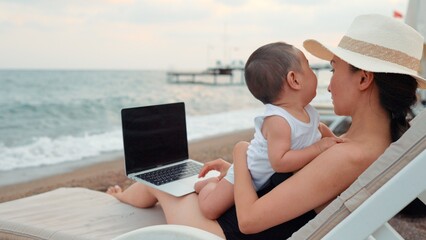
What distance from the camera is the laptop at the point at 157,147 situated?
249cm

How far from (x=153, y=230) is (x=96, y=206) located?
106 cm

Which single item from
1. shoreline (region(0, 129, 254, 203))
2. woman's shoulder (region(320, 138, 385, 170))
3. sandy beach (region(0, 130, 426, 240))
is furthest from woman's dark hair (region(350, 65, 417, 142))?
shoreline (region(0, 129, 254, 203))

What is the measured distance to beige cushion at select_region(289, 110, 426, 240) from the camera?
4.27 ft

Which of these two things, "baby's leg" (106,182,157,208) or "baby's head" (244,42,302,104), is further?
"baby's leg" (106,182,157,208)

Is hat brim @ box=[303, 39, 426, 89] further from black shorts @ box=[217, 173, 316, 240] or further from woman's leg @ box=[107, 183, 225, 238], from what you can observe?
woman's leg @ box=[107, 183, 225, 238]

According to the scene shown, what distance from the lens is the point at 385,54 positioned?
1564 mm

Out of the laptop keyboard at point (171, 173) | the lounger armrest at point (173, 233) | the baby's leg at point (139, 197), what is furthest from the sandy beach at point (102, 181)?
the lounger armrest at point (173, 233)

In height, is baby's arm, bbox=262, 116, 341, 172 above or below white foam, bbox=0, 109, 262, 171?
above

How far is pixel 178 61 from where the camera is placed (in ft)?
142

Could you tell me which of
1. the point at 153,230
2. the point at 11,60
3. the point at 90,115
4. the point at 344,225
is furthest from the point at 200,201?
the point at 11,60

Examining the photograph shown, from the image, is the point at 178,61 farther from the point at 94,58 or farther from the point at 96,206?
the point at 96,206

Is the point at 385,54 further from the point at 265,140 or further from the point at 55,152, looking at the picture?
the point at 55,152

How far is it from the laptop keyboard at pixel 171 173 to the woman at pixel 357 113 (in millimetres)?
792

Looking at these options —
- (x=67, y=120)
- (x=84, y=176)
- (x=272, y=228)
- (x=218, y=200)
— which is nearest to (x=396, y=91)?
(x=272, y=228)
